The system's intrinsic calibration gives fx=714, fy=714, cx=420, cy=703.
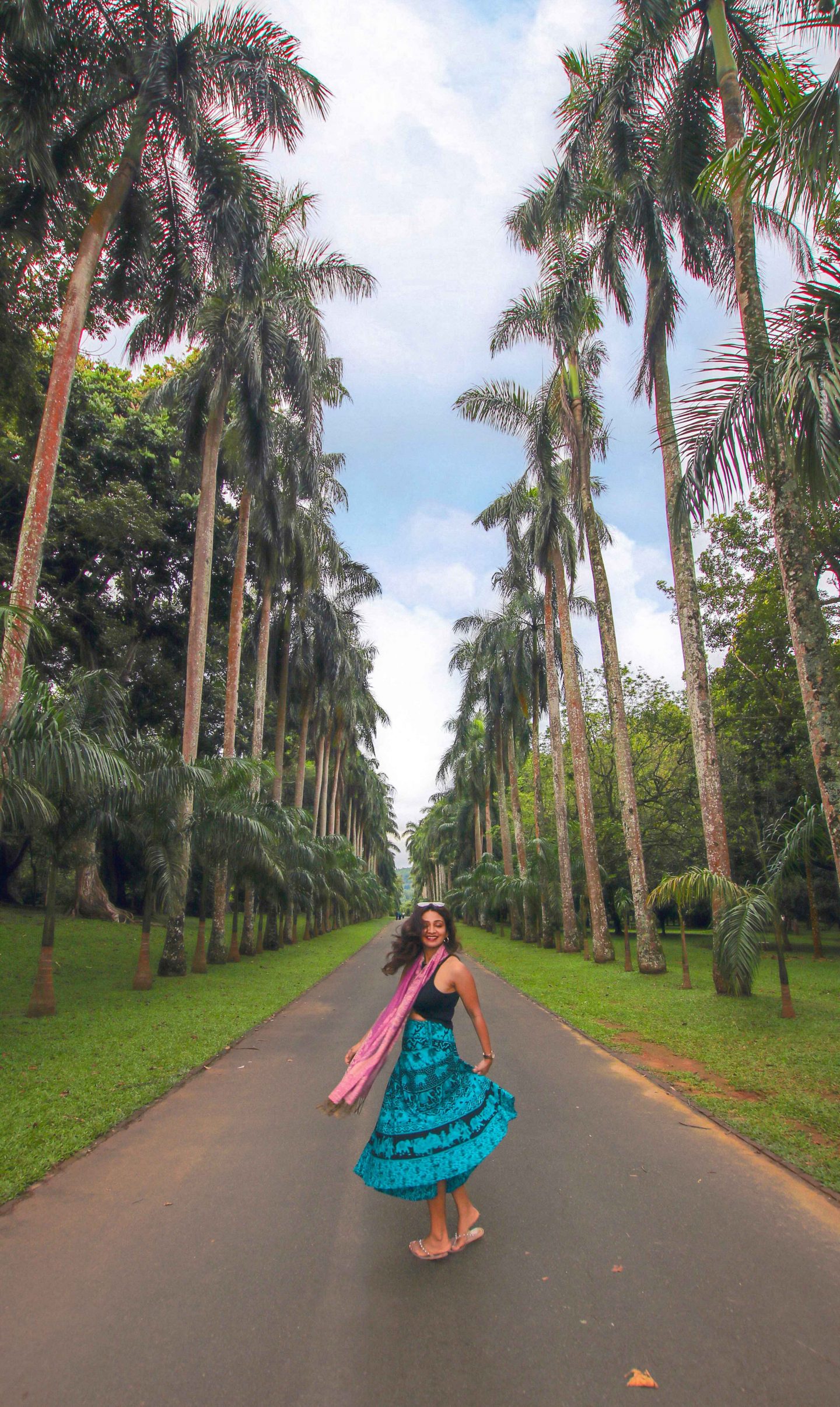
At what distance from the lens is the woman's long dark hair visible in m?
3.95

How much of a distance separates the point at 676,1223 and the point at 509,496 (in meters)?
26.6

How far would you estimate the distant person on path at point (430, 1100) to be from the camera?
11.6 feet

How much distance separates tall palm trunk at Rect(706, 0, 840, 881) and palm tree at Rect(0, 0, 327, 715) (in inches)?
348

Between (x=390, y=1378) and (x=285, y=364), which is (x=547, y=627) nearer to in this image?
(x=285, y=364)

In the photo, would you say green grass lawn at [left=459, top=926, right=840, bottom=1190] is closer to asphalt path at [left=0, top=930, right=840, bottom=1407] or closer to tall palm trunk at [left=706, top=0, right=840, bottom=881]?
asphalt path at [left=0, top=930, right=840, bottom=1407]

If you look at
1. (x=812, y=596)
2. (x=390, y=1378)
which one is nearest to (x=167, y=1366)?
(x=390, y=1378)

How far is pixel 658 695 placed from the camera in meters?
28.2

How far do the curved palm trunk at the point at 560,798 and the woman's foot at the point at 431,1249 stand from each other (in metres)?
20.5

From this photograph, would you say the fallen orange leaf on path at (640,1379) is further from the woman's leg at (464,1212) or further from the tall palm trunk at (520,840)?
the tall palm trunk at (520,840)

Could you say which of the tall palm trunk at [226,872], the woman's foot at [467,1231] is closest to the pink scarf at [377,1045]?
the woman's foot at [467,1231]


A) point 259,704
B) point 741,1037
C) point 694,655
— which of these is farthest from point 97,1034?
point 259,704

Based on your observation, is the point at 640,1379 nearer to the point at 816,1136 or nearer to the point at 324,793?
the point at 816,1136

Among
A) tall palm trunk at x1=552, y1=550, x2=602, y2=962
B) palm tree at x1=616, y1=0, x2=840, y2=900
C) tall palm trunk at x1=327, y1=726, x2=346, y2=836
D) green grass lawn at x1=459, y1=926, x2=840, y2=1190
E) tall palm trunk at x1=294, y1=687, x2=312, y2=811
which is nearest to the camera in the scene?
green grass lawn at x1=459, y1=926, x2=840, y2=1190

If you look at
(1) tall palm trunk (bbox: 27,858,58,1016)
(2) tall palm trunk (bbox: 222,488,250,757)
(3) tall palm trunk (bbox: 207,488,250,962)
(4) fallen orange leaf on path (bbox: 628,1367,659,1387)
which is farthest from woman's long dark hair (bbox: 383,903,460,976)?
(2) tall palm trunk (bbox: 222,488,250,757)
